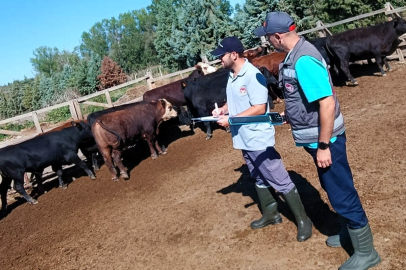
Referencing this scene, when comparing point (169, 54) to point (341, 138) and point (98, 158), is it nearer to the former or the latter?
point (98, 158)

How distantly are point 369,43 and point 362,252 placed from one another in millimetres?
9355

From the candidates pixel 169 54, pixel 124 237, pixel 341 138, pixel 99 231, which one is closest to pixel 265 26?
pixel 341 138

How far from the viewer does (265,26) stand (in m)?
3.24

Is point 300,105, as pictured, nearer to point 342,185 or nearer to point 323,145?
point 323,145

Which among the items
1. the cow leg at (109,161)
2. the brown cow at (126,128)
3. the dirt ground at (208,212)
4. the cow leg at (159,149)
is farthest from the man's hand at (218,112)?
the cow leg at (159,149)

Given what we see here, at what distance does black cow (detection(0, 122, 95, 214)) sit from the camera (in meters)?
9.18

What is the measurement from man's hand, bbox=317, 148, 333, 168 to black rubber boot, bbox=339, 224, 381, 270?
72 centimetres

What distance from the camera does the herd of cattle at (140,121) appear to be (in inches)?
366

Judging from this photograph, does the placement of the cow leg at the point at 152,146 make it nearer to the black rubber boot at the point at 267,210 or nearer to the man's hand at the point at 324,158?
the black rubber boot at the point at 267,210

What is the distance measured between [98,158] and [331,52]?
25.2ft

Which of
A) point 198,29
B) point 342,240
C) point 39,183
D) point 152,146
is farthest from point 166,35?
point 342,240

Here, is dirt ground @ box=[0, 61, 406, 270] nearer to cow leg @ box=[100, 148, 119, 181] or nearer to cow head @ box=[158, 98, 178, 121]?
cow leg @ box=[100, 148, 119, 181]

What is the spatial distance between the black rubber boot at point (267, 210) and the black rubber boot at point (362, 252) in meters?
1.33

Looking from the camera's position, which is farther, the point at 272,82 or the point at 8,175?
the point at 272,82
